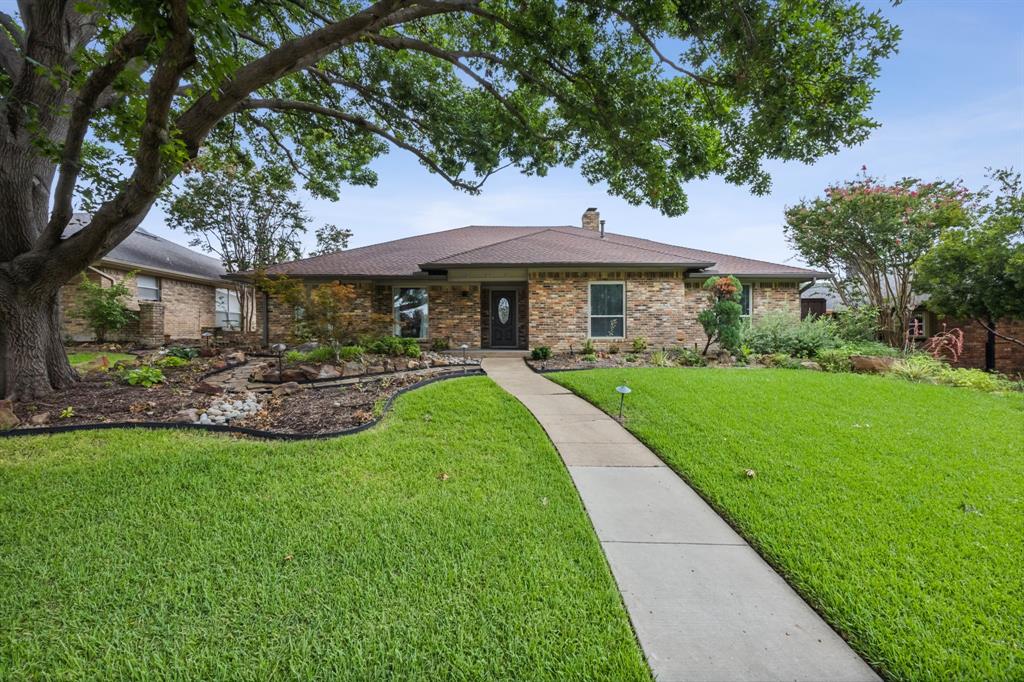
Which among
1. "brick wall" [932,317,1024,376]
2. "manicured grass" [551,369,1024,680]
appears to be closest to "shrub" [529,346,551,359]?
"manicured grass" [551,369,1024,680]

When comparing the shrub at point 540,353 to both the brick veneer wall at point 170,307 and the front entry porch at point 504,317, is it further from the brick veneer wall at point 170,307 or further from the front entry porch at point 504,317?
the brick veneer wall at point 170,307

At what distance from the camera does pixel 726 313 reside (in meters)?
10.6

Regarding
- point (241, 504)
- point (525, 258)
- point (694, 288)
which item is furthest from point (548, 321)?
point (241, 504)

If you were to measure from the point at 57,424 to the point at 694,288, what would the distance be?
1480 centimetres

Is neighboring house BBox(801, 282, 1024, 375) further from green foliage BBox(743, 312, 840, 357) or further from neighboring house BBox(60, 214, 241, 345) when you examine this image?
neighboring house BBox(60, 214, 241, 345)

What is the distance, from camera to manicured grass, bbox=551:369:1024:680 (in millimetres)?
2018

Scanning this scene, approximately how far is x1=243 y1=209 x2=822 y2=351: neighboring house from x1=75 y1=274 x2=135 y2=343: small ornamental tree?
443 cm

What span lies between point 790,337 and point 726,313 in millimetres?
2891

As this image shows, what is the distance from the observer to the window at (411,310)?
13.9 meters

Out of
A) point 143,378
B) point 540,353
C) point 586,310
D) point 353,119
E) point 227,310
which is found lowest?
point 143,378

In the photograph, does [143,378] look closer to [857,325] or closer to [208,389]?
[208,389]

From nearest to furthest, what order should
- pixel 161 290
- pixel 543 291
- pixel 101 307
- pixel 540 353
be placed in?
pixel 540 353
pixel 543 291
pixel 101 307
pixel 161 290

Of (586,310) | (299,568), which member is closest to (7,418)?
(299,568)

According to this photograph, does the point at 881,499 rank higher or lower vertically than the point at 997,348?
lower
